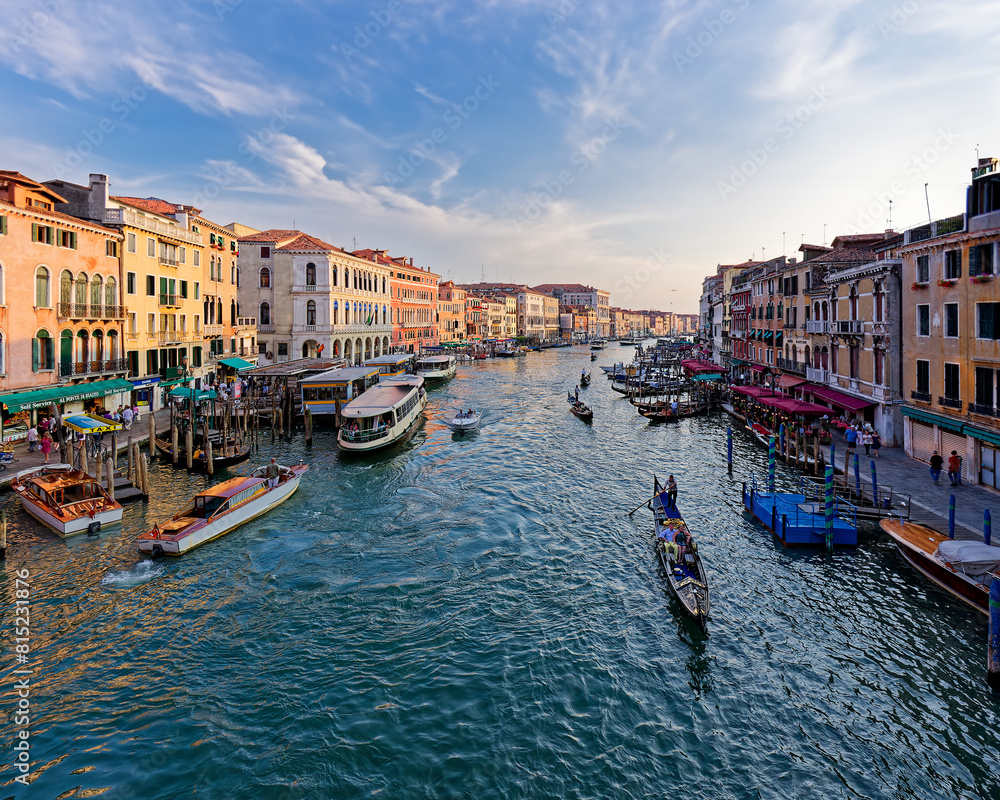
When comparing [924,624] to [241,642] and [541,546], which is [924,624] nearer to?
[541,546]

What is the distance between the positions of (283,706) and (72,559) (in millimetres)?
10550

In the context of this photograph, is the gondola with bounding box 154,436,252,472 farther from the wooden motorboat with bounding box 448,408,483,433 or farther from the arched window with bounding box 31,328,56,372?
the wooden motorboat with bounding box 448,408,483,433

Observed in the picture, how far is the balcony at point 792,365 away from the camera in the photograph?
36969 mm

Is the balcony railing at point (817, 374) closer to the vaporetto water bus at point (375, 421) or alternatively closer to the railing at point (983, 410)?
the railing at point (983, 410)

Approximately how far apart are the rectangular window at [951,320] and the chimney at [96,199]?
4207 cm

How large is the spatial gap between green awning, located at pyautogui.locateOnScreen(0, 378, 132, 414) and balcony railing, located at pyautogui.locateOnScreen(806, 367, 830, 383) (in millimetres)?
40617

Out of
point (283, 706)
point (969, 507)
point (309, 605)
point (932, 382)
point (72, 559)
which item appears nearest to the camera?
point (283, 706)

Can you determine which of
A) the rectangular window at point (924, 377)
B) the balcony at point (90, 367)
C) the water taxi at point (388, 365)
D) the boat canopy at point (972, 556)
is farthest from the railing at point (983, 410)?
the water taxi at point (388, 365)

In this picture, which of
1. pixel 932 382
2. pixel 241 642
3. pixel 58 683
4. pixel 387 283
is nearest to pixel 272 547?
pixel 241 642

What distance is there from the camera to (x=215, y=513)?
1855 centimetres

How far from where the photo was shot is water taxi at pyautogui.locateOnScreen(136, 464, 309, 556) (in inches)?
671

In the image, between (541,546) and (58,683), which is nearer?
(58,683)

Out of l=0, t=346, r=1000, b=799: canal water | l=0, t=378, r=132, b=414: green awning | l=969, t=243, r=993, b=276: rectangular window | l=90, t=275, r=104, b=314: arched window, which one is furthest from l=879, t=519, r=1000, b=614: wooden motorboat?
l=90, t=275, r=104, b=314: arched window

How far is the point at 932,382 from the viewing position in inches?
893
